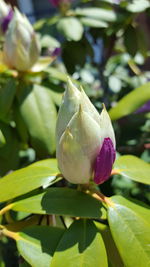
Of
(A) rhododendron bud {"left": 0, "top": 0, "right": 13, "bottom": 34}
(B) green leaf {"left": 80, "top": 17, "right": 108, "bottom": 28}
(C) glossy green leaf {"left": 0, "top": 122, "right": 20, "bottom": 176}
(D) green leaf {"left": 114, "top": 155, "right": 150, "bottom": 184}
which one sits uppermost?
(A) rhododendron bud {"left": 0, "top": 0, "right": 13, "bottom": 34}

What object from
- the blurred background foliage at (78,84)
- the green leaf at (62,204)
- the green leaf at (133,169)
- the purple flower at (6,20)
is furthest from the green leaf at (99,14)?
the green leaf at (62,204)

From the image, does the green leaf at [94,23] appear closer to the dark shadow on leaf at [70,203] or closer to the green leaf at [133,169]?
the green leaf at [133,169]

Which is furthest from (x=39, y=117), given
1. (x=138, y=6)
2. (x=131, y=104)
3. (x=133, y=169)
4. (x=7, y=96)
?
(x=138, y=6)

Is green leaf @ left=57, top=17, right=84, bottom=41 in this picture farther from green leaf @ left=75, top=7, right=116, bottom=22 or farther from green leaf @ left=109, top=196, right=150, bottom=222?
green leaf @ left=109, top=196, right=150, bottom=222

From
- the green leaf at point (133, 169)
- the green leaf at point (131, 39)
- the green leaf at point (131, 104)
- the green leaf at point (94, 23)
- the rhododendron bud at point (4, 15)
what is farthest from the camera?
the green leaf at point (131, 39)

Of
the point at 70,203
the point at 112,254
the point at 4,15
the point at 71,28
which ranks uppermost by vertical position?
the point at 4,15

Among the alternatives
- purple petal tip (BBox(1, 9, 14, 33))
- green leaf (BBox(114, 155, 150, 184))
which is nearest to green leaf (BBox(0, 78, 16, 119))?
purple petal tip (BBox(1, 9, 14, 33))

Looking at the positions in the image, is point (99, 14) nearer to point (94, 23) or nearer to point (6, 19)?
point (94, 23)
